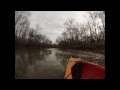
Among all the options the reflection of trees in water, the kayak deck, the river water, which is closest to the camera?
the kayak deck

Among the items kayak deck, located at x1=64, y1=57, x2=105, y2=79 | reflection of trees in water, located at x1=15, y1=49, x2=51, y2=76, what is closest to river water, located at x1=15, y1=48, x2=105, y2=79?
reflection of trees in water, located at x1=15, y1=49, x2=51, y2=76

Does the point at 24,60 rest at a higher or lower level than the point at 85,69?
lower

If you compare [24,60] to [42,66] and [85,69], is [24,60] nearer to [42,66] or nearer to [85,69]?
[42,66]

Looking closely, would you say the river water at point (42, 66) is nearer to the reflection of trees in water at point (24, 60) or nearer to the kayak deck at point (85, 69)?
the reflection of trees in water at point (24, 60)

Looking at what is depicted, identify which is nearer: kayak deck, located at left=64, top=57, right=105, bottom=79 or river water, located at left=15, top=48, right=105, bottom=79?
kayak deck, located at left=64, top=57, right=105, bottom=79

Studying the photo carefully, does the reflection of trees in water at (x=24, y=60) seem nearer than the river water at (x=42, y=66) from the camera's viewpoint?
No

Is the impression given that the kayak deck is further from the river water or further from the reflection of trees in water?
the reflection of trees in water

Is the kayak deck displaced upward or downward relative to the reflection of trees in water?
upward

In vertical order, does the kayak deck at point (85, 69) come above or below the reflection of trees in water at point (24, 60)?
above

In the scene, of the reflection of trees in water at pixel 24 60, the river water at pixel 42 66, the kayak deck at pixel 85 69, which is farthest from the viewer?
the reflection of trees in water at pixel 24 60

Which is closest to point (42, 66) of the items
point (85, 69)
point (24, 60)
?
point (24, 60)

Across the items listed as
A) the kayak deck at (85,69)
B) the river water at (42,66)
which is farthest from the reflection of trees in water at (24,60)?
the kayak deck at (85,69)

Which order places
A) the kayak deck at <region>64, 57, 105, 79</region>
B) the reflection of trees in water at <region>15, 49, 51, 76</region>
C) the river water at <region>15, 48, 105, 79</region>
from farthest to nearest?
the reflection of trees in water at <region>15, 49, 51, 76</region> < the river water at <region>15, 48, 105, 79</region> < the kayak deck at <region>64, 57, 105, 79</region>
